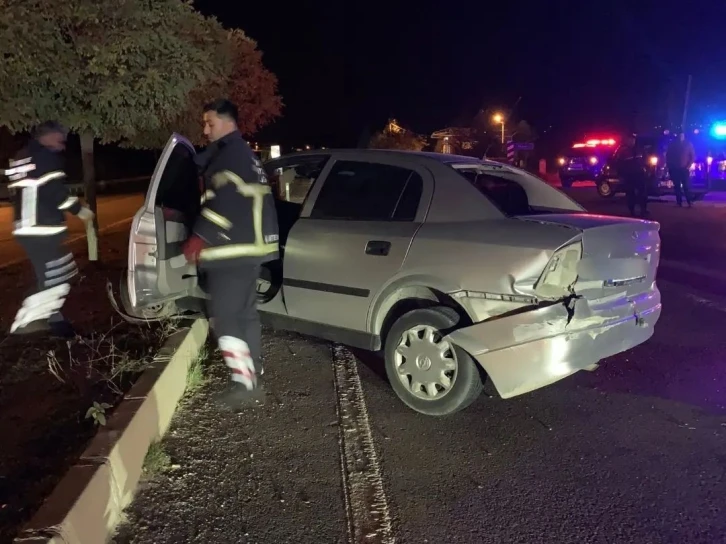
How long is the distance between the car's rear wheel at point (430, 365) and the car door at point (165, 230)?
175cm

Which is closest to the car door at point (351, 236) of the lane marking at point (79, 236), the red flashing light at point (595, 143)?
the lane marking at point (79, 236)

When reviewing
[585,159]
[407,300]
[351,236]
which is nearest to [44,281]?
[351,236]

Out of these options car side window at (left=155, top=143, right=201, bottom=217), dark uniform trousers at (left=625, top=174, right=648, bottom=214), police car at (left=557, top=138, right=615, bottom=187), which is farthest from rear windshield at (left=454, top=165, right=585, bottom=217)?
police car at (left=557, top=138, right=615, bottom=187)

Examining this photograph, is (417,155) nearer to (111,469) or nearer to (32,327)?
(111,469)

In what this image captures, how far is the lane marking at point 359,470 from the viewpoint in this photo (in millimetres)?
2947

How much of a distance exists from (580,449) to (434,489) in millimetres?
977

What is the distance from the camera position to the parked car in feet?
12.4

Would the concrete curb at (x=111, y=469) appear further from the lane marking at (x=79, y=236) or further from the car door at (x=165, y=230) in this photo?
the lane marking at (x=79, y=236)

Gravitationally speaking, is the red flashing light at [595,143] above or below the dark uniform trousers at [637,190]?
above

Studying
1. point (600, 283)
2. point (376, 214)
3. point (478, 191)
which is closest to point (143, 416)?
point (376, 214)

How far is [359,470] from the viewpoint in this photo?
3482 mm

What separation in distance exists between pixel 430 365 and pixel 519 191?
1779mm

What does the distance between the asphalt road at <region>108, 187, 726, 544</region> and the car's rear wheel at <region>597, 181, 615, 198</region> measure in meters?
16.9

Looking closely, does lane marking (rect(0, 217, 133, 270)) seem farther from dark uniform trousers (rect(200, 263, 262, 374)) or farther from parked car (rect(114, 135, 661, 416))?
dark uniform trousers (rect(200, 263, 262, 374))
